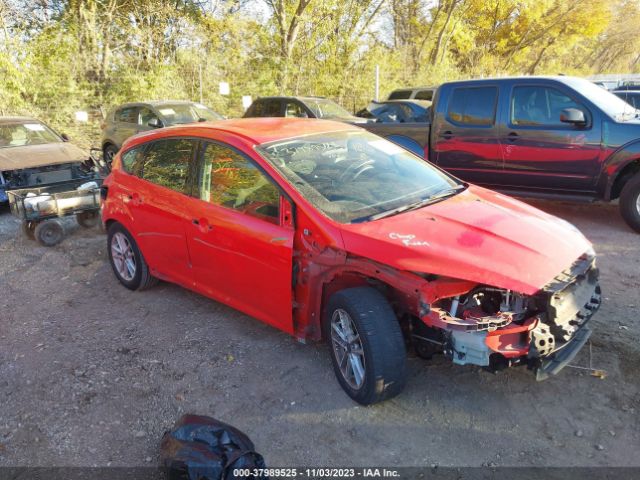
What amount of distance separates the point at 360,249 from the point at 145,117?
31.8 feet

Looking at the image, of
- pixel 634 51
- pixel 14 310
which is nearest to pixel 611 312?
pixel 14 310

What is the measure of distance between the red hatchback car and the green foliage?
38.0ft

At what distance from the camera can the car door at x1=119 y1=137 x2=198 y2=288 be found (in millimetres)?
4328

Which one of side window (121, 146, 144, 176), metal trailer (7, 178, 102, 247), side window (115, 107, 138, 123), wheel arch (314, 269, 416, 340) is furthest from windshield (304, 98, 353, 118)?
wheel arch (314, 269, 416, 340)

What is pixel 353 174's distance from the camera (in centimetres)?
392

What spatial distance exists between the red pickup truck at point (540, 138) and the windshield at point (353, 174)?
9.54ft

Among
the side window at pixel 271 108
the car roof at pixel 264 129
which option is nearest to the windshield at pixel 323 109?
the side window at pixel 271 108

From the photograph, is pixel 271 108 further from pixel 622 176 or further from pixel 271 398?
pixel 271 398

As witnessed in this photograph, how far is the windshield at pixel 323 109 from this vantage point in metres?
12.1

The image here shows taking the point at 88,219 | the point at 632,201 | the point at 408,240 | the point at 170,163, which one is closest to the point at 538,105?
the point at 632,201

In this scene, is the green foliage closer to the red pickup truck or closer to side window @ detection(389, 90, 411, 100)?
side window @ detection(389, 90, 411, 100)

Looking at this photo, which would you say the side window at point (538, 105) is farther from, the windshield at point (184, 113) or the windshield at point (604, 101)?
the windshield at point (184, 113)

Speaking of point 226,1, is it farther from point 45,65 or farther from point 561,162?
point 561,162

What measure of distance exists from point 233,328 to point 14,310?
87.9 inches
